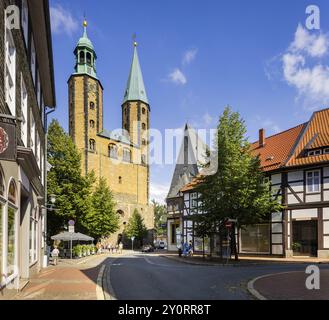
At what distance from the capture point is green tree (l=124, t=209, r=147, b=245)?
5896cm

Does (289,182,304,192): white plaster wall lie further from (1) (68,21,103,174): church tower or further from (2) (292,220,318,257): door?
(1) (68,21,103,174): church tower

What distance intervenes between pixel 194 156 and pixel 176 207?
731 centimetres

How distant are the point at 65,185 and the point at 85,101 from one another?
29.9m

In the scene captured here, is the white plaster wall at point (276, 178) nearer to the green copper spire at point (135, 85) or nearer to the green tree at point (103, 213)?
the green tree at point (103, 213)

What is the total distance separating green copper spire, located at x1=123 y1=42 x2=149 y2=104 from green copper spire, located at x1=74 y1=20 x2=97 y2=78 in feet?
40.5

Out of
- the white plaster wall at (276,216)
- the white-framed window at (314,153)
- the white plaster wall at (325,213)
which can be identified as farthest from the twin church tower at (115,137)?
the white plaster wall at (325,213)

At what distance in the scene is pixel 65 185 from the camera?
31922mm

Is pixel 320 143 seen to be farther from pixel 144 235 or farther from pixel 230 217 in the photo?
pixel 144 235

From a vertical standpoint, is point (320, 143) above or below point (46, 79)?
below

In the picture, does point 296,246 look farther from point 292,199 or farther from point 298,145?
point 298,145

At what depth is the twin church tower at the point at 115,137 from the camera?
192 ft

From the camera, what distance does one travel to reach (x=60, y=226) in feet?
107

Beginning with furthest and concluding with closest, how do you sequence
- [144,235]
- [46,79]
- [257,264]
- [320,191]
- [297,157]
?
[144,235] < [297,157] < [320,191] < [257,264] < [46,79]

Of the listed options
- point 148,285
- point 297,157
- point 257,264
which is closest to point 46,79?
point 148,285
